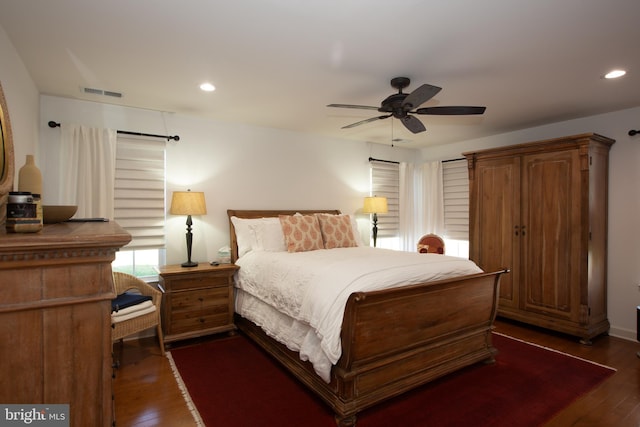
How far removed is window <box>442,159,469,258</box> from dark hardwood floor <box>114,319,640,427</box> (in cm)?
188

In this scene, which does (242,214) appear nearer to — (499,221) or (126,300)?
(126,300)

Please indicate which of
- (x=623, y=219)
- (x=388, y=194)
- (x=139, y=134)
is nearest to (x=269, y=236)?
(x=139, y=134)

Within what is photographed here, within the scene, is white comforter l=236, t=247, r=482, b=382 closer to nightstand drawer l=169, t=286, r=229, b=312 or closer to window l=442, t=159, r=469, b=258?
nightstand drawer l=169, t=286, r=229, b=312

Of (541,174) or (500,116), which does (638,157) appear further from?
(500,116)

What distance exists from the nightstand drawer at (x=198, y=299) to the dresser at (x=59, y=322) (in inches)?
95.0

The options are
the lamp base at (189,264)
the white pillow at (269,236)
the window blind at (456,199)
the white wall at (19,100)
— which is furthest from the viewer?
the window blind at (456,199)

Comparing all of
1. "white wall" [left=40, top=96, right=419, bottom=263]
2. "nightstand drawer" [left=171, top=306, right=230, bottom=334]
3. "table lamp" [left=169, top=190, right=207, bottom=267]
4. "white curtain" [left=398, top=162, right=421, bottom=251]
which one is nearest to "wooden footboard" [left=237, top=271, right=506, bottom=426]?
"nightstand drawer" [left=171, top=306, right=230, bottom=334]

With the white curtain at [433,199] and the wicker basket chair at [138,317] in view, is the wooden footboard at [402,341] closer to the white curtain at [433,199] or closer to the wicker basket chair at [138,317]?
the wicker basket chair at [138,317]

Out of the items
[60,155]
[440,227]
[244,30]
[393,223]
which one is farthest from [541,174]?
[60,155]

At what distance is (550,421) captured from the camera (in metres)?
2.17

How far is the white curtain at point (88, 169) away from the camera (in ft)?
10.7

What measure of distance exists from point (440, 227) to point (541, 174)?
1851 millimetres

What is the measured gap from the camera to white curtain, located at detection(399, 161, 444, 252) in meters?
5.48

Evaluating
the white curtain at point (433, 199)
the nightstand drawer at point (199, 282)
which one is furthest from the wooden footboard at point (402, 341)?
the white curtain at point (433, 199)
